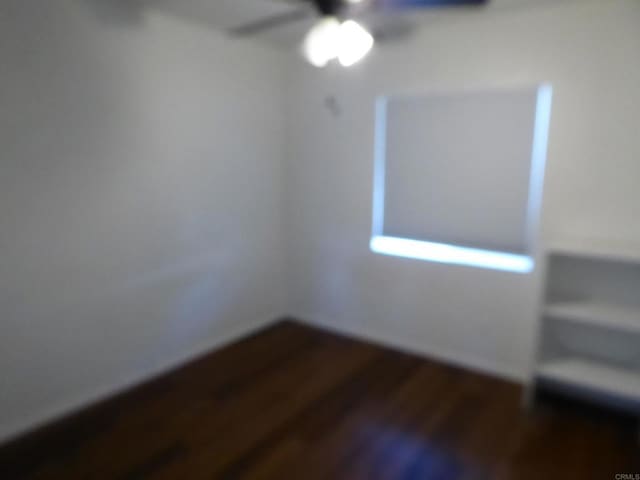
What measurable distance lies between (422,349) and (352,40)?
235cm

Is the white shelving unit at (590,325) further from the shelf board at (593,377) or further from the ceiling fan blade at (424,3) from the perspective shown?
the ceiling fan blade at (424,3)

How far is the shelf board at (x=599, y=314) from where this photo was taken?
227 centimetres

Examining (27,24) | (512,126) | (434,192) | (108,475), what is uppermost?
(27,24)

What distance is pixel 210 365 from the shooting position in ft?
10.2

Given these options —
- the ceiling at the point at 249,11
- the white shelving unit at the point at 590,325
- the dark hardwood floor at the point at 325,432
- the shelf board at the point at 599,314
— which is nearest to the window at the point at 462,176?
the white shelving unit at the point at 590,325

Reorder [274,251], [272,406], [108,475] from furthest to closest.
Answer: [274,251]
[272,406]
[108,475]

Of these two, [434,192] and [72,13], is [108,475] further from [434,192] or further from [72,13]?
[434,192]

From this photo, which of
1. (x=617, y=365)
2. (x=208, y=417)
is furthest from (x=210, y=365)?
(x=617, y=365)

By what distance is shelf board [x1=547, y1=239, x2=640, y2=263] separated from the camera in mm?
2211

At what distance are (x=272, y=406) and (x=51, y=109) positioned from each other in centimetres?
210

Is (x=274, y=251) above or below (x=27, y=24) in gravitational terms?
below

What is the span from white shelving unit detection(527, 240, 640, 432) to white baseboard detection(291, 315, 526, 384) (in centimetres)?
26

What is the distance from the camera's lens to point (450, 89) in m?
2.89

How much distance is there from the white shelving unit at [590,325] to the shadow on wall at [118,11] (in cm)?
282
